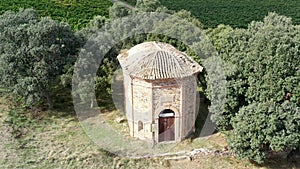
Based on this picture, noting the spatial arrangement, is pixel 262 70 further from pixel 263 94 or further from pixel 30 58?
pixel 30 58

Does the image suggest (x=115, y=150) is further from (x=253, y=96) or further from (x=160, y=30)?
(x=160, y=30)

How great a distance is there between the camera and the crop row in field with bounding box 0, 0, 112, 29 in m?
55.5

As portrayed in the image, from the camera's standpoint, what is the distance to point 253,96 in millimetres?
25438

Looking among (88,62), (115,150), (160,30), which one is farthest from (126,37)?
(115,150)

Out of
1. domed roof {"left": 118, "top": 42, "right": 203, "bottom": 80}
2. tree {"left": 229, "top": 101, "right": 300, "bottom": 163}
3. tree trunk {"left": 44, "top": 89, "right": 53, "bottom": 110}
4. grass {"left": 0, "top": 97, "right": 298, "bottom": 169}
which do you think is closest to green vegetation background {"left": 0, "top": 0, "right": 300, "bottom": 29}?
tree trunk {"left": 44, "top": 89, "right": 53, "bottom": 110}

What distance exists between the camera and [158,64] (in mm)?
25391

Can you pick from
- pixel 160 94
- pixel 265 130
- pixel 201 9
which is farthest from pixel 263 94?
pixel 201 9

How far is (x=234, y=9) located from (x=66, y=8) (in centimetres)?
2667

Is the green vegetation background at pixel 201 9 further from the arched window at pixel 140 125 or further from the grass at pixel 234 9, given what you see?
the arched window at pixel 140 125

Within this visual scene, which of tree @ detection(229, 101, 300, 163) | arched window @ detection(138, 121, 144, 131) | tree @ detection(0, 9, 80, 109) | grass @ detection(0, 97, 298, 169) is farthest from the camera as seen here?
Result: tree @ detection(0, 9, 80, 109)

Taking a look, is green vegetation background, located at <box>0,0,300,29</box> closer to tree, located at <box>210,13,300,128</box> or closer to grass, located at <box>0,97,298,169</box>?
grass, located at <box>0,97,298,169</box>

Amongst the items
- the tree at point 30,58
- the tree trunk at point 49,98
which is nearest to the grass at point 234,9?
the tree trunk at point 49,98

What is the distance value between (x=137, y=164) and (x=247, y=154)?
259 inches

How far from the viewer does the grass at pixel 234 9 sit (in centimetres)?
5958
